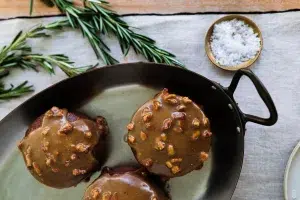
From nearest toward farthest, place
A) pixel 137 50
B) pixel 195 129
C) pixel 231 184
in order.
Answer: pixel 195 129, pixel 231 184, pixel 137 50

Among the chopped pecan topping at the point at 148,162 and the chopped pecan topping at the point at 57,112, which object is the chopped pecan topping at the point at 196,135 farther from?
the chopped pecan topping at the point at 57,112

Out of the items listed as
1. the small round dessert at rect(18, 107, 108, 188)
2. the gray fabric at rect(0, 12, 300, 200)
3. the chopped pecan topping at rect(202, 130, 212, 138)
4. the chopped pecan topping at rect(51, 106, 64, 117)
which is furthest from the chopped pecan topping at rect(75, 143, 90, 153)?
the gray fabric at rect(0, 12, 300, 200)

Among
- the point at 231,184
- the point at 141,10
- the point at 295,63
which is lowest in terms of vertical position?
the point at 231,184

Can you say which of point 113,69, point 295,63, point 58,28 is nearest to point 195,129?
point 113,69

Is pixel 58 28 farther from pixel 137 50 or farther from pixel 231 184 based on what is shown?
pixel 231 184

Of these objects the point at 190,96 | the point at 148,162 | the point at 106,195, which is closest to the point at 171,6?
the point at 190,96

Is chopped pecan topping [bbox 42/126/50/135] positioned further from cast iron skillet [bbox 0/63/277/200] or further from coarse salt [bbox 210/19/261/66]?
coarse salt [bbox 210/19/261/66]

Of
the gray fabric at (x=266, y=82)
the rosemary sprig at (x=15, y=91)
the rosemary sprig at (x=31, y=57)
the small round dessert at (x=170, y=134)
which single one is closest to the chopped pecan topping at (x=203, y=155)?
the small round dessert at (x=170, y=134)
